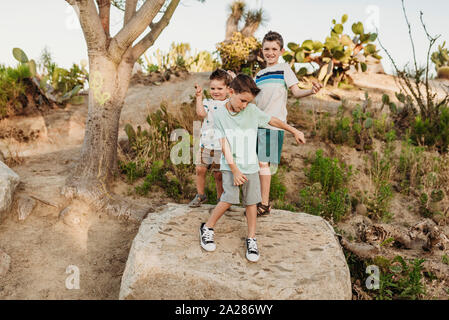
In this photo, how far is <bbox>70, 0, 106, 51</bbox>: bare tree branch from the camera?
460cm

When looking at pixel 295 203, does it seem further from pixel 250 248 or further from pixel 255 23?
pixel 255 23

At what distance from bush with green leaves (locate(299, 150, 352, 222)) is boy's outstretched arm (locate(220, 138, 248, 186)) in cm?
211

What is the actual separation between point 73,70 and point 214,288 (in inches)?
337

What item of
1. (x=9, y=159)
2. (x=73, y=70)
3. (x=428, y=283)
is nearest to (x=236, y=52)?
(x=73, y=70)

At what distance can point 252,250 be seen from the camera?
3.34 metres

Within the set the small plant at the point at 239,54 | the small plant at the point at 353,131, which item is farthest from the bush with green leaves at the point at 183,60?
the small plant at the point at 353,131

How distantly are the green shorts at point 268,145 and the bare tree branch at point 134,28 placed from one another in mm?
2095

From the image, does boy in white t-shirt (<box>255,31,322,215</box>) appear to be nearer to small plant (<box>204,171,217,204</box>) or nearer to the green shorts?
the green shorts

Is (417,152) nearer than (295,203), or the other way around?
(295,203)

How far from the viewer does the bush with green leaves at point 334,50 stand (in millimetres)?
9023

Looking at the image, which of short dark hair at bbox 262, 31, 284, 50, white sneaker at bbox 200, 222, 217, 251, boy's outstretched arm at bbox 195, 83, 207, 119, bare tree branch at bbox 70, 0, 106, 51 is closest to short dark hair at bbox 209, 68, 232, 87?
boy's outstretched arm at bbox 195, 83, 207, 119

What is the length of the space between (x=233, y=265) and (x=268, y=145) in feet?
4.33

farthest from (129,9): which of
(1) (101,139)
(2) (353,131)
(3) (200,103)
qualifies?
(2) (353,131)
